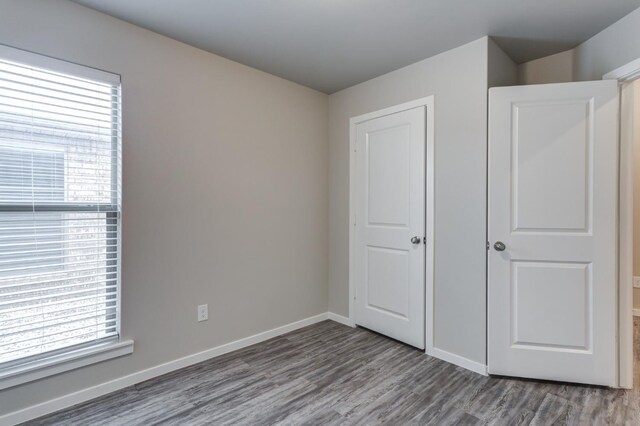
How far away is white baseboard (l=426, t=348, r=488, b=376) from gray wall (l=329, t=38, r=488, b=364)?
0.04m

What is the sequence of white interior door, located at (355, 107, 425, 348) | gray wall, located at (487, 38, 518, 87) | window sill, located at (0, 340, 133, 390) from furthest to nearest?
white interior door, located at (355, 107, 425, 348)
gray wall, located at (487, 38, 518, 87)
window sill, located at (0, 340, 133, 390)

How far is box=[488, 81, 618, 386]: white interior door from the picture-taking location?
206 cm

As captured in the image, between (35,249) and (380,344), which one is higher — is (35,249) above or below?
above

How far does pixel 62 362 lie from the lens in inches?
73.2

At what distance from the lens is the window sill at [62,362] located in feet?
5.66

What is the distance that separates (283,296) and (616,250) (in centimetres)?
252

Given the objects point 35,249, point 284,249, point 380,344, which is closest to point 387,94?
point 284,249

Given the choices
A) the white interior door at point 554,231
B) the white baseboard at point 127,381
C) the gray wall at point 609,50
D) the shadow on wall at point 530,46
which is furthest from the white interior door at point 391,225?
the gray wall at point 609,50

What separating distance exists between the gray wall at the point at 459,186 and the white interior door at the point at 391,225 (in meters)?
0.15

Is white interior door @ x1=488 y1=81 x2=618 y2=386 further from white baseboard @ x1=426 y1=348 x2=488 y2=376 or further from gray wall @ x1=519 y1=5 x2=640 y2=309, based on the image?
gray wall @ x1=519 y1=5 x2=640 y2=309

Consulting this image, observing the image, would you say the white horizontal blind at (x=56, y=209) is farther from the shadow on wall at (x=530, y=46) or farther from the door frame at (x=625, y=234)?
the door frame at (x=625, y=234)

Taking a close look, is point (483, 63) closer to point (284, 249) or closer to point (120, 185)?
point (284, 249)

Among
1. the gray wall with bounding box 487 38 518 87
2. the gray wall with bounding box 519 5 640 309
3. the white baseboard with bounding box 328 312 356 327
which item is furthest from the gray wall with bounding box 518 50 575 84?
the white baseboard with bounding box 328 312 356 327

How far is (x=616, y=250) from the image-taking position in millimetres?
2051
